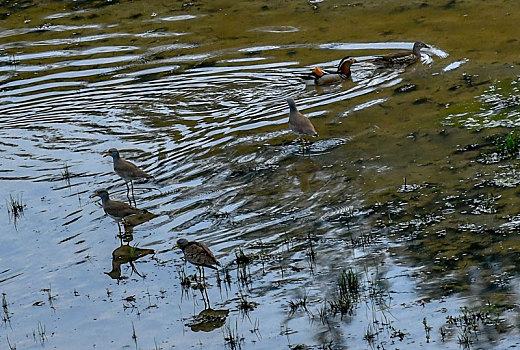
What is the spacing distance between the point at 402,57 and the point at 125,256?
8.34 metres

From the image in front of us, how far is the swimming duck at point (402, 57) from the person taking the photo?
696 inches

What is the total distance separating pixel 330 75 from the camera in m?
17.2

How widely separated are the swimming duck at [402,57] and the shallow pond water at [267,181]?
0.19 m

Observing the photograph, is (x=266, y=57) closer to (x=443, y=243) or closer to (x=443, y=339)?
(x=443, y=243)

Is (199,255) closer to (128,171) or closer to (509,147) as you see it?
(128,171)

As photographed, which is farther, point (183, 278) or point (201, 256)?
point (183, 278)

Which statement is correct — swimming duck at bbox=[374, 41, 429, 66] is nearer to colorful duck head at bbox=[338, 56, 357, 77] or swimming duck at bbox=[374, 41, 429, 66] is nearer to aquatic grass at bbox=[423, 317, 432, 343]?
colorful duck head at bbox=[338, 56, 357, 77]

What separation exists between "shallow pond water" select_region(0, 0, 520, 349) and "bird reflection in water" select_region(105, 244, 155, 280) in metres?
0.03

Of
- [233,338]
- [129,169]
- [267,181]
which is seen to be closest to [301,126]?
[267,181]

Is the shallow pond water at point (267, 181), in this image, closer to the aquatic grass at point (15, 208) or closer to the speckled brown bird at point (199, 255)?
the aquatic grass at point (15, 208)

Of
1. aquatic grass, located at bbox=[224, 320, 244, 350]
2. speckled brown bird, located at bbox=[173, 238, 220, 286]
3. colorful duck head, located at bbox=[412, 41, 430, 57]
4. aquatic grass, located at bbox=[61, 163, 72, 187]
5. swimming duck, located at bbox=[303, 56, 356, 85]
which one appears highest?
colorful duck head, located at bbox=[412, 41, 430, 57]

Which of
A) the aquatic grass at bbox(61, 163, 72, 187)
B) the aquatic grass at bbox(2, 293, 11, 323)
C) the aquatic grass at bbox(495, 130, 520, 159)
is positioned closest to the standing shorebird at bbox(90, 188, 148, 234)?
the aquatic grass at bbox(61, 163, 72, 187)

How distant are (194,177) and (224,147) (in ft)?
4.20

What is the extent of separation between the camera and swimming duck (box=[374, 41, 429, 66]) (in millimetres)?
17688
